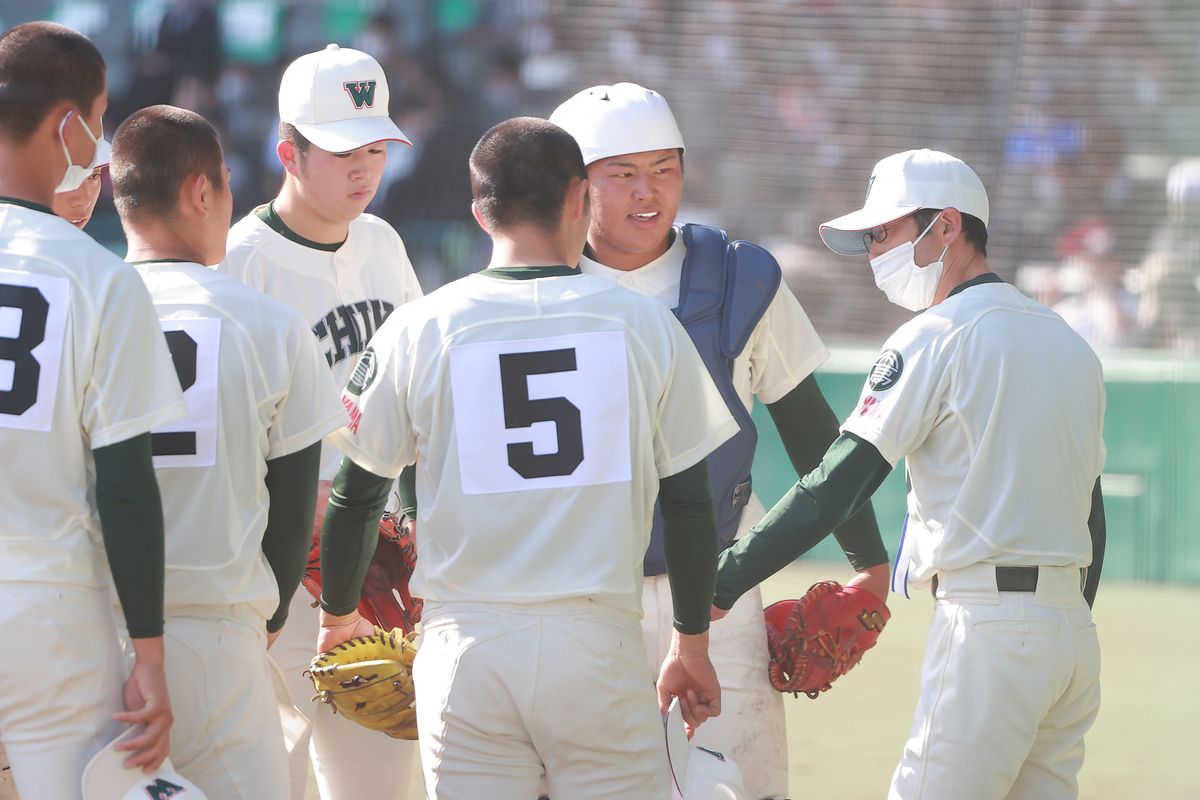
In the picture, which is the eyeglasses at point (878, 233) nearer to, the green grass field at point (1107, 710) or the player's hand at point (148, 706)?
the player's hand at point (148, 706)

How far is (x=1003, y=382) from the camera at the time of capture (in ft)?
10.8

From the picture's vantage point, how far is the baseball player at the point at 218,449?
2.94 metres

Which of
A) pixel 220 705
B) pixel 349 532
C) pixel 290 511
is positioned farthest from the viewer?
pixel 349 532

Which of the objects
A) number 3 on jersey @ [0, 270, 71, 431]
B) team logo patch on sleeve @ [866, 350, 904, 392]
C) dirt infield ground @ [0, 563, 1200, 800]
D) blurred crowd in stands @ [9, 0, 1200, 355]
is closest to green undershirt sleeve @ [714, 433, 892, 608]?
team logo patch on sleeve @ [866, 350, 904, 392]

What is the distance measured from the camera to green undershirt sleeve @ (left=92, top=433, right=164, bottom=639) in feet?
8.46

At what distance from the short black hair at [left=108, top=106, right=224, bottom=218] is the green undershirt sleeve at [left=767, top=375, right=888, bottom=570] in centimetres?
174

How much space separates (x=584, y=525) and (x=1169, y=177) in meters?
8.51

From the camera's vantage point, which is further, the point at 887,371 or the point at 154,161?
the point at 887,371

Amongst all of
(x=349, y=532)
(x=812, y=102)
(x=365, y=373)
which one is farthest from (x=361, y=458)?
(x=812, y=102)

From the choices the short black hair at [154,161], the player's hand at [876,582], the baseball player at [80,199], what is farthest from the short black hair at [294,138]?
the player's hand at [876,582]

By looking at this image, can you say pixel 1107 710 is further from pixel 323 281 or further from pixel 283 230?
pixel 283 230

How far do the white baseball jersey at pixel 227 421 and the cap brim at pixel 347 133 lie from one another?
126cm

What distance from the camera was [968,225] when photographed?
143 inches

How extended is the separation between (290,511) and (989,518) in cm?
155
